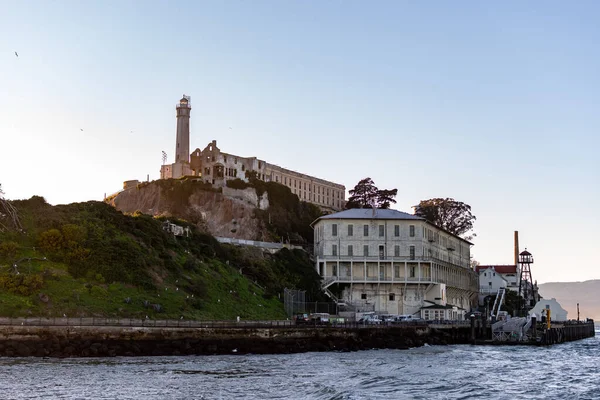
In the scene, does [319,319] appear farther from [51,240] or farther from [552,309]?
[552,309]

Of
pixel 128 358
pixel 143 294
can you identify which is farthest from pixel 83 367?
pixel 143 294

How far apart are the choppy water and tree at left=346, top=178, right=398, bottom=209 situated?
6409cm

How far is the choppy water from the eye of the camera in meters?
36.8

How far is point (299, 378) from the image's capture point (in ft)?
139

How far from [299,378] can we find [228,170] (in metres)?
78.9

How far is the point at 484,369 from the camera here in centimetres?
5056

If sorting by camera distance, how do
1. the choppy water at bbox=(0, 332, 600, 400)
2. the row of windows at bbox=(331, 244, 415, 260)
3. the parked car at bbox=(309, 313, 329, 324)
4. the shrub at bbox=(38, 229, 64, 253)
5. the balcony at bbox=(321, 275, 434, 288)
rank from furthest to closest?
the row of windows at bbox=(331, 244, 415, 260), the balcony at bbox=(321, 275, 434, 288), the parked car at bbox=(309, 313, 329, 324), the shrub at bbox=(38, 229, 64, 253), the choppy water at bbox=(0, 332, 600, 400)

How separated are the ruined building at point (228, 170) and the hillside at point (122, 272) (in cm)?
3262

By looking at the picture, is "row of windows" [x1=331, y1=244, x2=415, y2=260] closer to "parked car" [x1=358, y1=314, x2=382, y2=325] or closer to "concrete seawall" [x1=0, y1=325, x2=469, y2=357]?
"parked car" [x1=358, y1=314, x2=382, y2=325]

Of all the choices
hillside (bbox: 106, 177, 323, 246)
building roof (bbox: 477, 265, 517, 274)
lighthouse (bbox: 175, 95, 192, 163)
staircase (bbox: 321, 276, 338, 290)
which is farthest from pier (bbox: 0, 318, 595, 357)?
building roof (bbox: 477, 265, 517, 274)

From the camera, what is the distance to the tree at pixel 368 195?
121188 mm

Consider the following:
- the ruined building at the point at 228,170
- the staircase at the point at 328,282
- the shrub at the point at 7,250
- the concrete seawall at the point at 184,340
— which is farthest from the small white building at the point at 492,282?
the shrub at the point at 7,250

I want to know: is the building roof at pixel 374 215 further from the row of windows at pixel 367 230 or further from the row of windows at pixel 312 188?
the row of windows at pixel 312 188

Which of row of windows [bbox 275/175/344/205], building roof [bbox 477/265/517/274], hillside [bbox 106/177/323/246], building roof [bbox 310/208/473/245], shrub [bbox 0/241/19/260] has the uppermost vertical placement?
row of windows [bbox 275/175/344/205]
